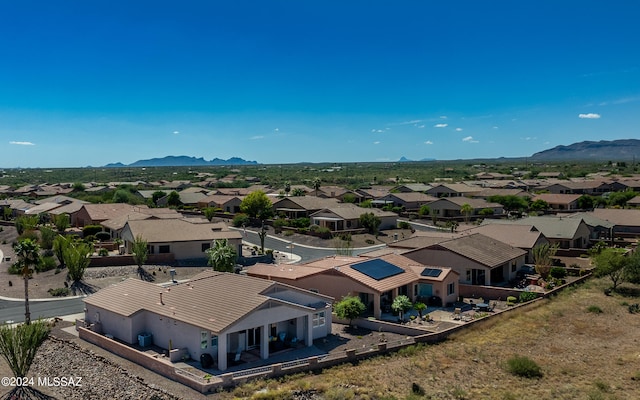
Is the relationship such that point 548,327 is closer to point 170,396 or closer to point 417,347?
point 417,347

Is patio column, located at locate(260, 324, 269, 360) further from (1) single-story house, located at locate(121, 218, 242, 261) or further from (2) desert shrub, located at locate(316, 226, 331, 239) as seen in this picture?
(2) desert shrub, located at locate(316, 226, 331, 239)

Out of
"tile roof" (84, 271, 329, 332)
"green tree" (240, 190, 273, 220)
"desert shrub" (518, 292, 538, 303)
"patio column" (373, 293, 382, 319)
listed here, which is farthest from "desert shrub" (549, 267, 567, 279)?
"green tree" (240, 190, 273, 220)

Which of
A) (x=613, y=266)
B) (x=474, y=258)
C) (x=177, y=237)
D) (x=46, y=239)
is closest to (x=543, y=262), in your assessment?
(x=613, y=266)

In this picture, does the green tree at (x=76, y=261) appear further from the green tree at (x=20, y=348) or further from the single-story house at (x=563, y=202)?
the single-story house at (x=563, y=202)

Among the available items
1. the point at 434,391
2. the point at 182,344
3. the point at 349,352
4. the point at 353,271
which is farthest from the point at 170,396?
the point at 353,271

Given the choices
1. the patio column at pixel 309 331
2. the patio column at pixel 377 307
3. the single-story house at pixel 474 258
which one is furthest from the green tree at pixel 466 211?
the patio column at pixel 309 331

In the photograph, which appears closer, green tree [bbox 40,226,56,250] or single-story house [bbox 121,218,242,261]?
single-story house [bbox 121,218,242,261]

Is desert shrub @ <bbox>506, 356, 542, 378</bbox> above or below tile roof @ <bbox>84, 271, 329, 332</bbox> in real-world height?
below
